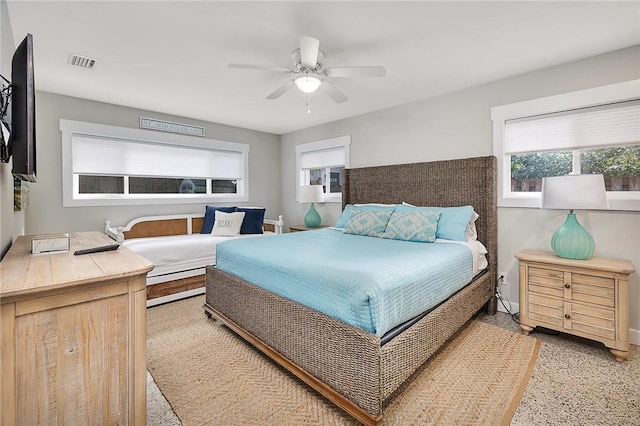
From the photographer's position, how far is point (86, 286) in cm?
112

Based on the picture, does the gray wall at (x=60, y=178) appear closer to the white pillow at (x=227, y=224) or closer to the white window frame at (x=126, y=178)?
the white window frame at (x=126, y=178)

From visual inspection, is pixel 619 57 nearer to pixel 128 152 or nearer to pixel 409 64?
pixel 409 64

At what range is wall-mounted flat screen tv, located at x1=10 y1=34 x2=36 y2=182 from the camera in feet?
4.25

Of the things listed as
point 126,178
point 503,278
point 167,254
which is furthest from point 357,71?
point 126,178

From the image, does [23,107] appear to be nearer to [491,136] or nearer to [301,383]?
[301,383]

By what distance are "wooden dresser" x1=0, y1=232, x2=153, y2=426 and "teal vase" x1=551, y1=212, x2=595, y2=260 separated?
3.02 metres

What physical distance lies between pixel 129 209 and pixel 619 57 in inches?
217

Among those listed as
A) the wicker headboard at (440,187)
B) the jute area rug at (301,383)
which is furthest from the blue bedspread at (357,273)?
the wicker headboard at (440,187)

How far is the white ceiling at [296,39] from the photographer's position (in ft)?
6.18

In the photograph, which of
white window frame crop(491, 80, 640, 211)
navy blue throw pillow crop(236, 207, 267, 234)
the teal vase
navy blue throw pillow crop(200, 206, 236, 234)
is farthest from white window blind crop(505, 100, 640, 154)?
navy blue throw pillow crop(200, 206, 236, 234)

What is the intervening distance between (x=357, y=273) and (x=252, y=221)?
3.02 metres

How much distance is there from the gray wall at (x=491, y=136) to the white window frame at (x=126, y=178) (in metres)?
1.72

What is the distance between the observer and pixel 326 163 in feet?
16.0

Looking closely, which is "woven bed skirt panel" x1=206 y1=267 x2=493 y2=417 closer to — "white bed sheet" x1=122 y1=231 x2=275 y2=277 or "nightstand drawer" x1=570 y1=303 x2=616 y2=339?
"nightstand drawer" x1=570 y1=303 x2=616 y2=339
